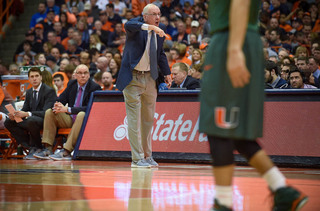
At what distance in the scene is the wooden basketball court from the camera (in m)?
3.99

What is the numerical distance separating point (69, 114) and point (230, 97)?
6.73 m

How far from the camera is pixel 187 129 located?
8.23 m

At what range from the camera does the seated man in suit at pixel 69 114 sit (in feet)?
30.4

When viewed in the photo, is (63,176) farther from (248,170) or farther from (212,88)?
(212,88)

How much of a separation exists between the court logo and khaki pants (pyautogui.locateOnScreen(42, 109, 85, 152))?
6.33 m

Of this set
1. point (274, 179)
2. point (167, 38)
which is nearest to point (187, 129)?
point (274, 179)

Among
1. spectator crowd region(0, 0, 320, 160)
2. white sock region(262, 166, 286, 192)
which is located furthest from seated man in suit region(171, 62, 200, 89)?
white sock region(262, 166, 286, 192)

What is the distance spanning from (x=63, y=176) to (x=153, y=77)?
6.42 feet

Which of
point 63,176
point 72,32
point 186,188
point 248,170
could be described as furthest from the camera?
point 72,32

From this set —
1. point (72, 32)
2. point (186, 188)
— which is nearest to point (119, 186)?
point (186, 188)

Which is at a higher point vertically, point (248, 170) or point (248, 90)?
point (248, 90)

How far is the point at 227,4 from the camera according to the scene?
3.35 meters

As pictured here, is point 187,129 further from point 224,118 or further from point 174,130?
point 224,118

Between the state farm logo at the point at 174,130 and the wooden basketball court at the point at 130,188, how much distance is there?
33.7 inches
